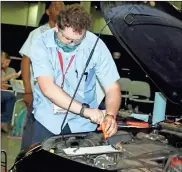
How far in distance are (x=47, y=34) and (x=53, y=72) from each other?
7.8 inches

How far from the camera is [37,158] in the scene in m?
1.40

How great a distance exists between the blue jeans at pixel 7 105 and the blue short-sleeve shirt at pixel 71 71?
3.19 m

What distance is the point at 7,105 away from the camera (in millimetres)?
5203

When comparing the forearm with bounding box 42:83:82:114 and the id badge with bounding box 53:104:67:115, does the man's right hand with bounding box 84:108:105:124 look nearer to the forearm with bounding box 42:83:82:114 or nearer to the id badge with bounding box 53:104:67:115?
the forearm with bounding box 42:83:82:114

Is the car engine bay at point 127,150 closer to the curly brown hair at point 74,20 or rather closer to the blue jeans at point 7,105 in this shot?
the curly brown hair at point 74,20

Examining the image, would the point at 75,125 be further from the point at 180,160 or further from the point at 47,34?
the point at 180,160

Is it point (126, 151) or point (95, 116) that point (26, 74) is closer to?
point (95, 116)

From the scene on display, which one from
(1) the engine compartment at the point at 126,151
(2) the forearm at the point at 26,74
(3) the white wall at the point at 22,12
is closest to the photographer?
(1) the engine compartment at the point at 126,151

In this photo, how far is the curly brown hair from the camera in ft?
5.71

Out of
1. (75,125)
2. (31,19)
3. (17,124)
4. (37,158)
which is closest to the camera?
(37,158)

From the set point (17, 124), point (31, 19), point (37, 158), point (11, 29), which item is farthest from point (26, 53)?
point (31, 19)

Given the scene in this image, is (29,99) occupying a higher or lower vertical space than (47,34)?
lower

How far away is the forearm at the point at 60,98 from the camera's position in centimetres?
175

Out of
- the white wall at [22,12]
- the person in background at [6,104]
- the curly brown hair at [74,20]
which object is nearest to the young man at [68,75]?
the curly brown hair at [74,20]
